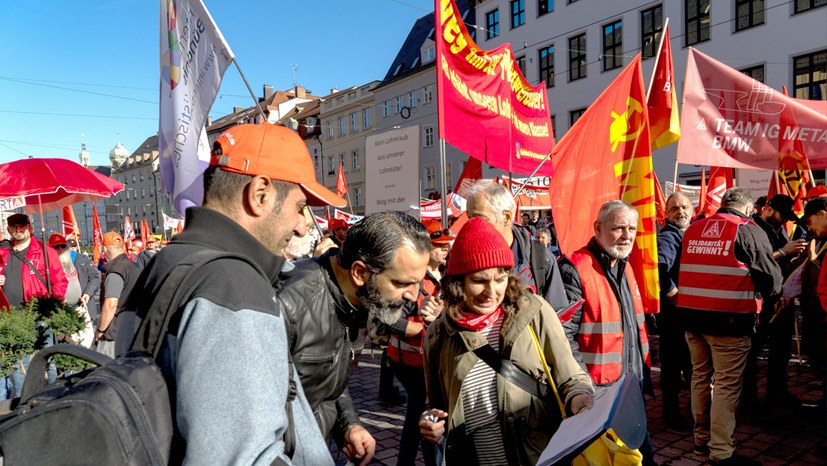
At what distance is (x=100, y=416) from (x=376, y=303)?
1.11m

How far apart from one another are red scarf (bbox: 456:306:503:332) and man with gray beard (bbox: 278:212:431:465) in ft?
1.54

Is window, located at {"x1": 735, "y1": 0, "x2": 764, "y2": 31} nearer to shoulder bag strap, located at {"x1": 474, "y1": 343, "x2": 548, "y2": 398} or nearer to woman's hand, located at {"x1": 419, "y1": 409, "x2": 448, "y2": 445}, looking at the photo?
shoulder bag strap, located at {"x1": 474, "y1": 343, "x2": 548, "y2": 398}

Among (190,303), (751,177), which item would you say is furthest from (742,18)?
(190,303)

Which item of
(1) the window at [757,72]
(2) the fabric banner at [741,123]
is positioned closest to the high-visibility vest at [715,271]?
(2) the fabric banner at [741,123]

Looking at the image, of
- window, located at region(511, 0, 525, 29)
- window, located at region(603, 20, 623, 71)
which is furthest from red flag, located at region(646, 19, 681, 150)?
window, located at region(511, 0, 525, 29)

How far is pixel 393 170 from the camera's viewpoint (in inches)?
200

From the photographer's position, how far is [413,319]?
3.54 m

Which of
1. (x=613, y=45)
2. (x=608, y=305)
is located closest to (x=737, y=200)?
(x=608, y=305)

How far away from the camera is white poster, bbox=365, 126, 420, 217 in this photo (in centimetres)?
489

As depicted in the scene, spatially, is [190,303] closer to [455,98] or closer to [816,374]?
[455,98]

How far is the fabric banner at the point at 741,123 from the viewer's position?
553cm

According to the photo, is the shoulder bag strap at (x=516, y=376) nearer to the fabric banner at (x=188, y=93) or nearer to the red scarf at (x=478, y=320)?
Result: the red scarf at (x=478, y=320)

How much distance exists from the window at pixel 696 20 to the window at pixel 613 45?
290 centimetres

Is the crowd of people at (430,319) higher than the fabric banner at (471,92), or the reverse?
the fabric banner at (471,92)
